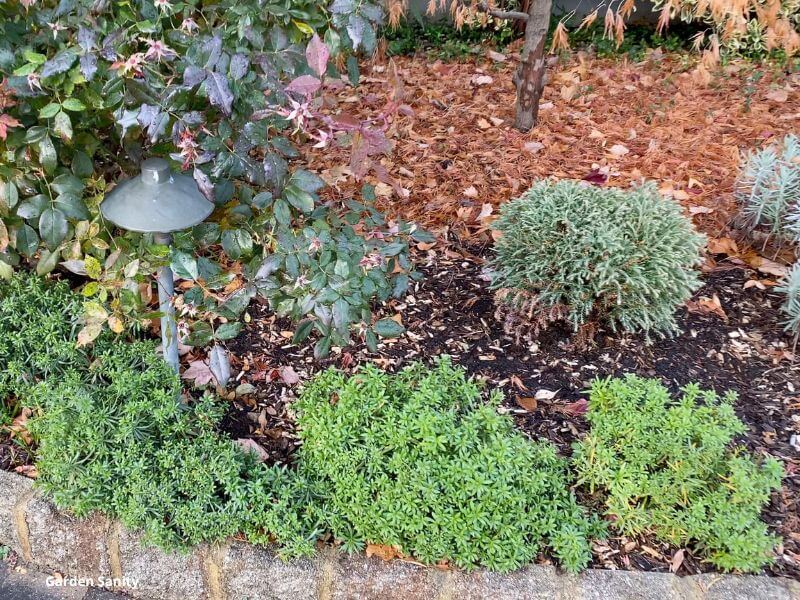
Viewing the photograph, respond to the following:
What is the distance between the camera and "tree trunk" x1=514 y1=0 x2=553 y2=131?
12.0 feet

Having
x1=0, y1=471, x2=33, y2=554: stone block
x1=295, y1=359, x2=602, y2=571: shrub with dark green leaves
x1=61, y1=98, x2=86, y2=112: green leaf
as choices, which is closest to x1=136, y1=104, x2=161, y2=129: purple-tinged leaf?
x1=61, y1=98, x2=86, y2=112: green leaf

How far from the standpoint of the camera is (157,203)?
1790 millimetres

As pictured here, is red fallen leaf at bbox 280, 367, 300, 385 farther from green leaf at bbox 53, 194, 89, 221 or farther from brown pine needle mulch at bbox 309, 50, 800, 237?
brown pine needle mulch at bbox 309, 50, 800, 237

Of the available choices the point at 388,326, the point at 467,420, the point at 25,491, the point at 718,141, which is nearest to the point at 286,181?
the point at 388,326

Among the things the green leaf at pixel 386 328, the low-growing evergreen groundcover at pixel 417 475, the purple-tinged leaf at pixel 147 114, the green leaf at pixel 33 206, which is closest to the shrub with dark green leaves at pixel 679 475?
the low-growing evergreen groundcover at pixel 417 475

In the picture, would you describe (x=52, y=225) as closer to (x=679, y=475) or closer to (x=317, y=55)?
(x=317, y=55)

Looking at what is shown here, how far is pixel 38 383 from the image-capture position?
2.23 m

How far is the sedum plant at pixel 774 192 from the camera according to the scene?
→ 2801 mm

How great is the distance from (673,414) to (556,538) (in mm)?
509

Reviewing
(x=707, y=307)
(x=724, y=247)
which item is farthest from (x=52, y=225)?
(x=724, y=247)

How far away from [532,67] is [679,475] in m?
2.62

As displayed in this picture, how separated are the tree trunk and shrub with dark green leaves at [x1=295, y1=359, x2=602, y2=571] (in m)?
2.42

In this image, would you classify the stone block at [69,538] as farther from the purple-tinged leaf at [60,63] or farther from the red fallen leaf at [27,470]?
the purple-tinged leaf at [60,63]

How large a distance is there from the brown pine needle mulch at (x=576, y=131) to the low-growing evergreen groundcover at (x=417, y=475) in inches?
56.9
